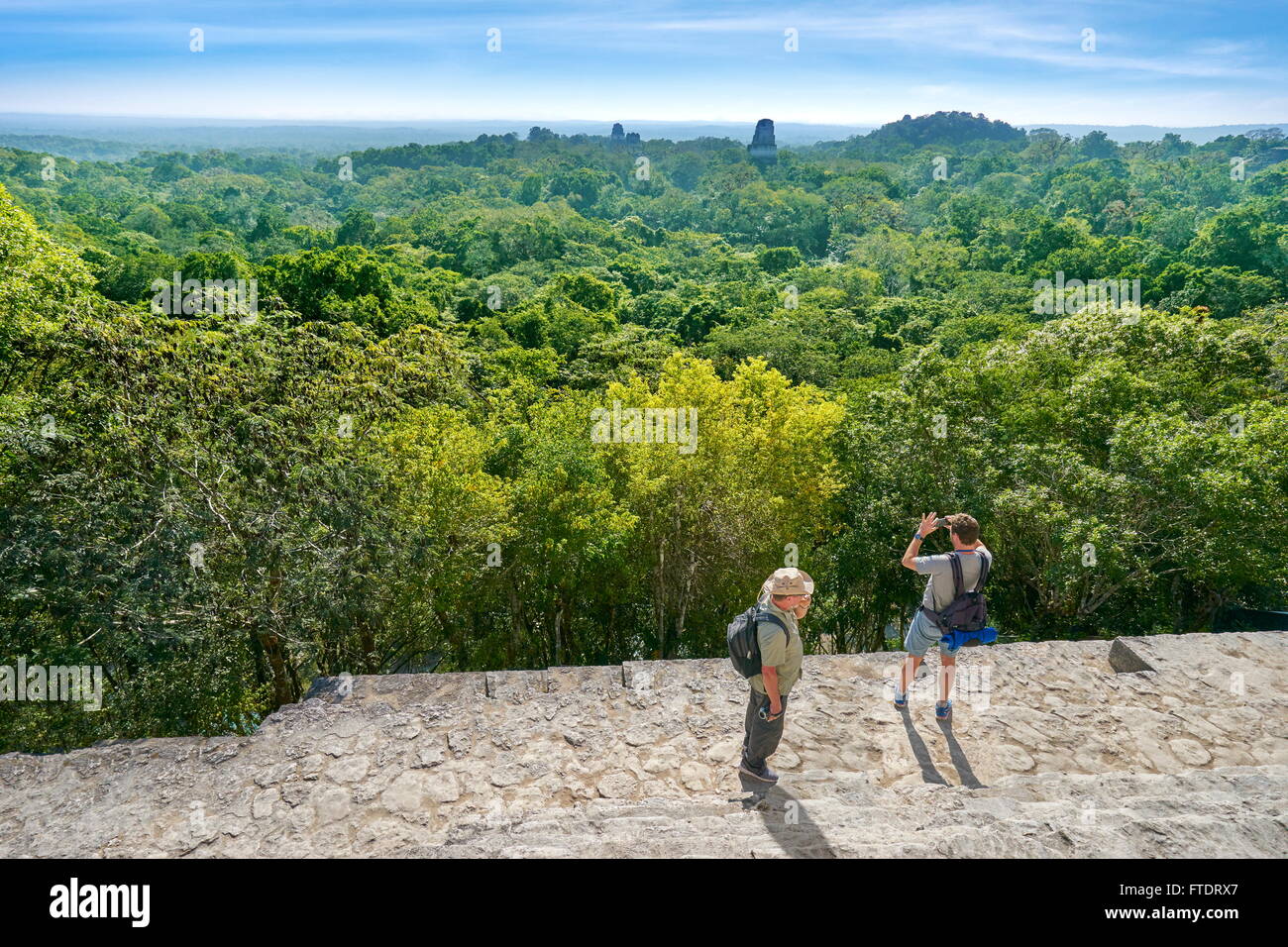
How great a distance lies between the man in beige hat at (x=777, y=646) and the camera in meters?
5.43

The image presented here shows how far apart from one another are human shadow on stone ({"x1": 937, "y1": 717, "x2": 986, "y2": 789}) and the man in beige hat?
1.73 m

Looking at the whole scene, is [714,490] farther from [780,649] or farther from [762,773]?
[780,649]

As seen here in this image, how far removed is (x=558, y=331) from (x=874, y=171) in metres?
137

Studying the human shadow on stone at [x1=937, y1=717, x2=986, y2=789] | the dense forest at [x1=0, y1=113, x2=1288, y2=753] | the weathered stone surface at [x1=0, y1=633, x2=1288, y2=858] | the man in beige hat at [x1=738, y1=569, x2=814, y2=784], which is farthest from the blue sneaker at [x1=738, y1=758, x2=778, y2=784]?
the dense forest at [x1=0, y1=113, x2=1288, y2=753]

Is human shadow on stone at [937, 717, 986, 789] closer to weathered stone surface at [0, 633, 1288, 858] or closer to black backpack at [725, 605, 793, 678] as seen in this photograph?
weathered stone surface at [0, 633, 1288, 858]

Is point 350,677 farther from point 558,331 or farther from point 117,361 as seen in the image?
point 558,331

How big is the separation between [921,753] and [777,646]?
2.21 m

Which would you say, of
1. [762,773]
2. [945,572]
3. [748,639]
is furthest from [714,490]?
[748,639]

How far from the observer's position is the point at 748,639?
5.49 m

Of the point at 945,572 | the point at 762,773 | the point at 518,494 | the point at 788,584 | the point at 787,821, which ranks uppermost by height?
the point at 788,584

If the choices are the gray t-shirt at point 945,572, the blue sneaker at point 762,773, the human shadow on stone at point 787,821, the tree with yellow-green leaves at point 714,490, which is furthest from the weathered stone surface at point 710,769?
the tree with yellow-green leaves at point 714,490

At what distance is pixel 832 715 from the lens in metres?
7.12

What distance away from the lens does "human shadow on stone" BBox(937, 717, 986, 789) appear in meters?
6.24

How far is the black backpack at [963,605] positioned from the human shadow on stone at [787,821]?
2.26 meters
